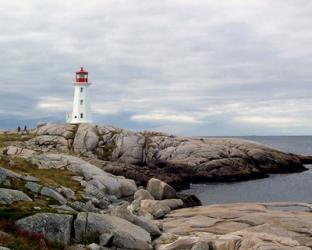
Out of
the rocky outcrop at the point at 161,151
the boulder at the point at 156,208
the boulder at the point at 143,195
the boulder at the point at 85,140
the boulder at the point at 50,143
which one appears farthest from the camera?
the boulder at the point at 85,140

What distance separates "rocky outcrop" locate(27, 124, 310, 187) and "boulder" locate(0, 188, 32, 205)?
43.6 m

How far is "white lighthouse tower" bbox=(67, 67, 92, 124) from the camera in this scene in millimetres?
94125

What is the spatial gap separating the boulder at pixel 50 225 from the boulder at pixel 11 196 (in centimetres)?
427

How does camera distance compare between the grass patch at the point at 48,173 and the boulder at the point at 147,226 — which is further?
the grass patch at the point at 48,173

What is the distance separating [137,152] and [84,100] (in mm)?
19792

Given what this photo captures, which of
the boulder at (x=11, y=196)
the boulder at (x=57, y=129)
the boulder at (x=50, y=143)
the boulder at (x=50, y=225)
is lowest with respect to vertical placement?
the boulder at (x=50, y=225)

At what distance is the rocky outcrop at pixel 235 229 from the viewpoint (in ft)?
90.0

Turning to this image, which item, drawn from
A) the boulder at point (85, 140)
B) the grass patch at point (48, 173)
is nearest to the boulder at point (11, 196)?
the grass patch at point (48, 173)

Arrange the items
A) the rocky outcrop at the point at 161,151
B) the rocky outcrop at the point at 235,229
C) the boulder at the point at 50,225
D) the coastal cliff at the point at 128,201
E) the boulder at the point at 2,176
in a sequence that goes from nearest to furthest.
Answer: the boulder at the point at 50,225, the coastal cliff at the point at 128,201, the rocky outcrop at the point at 235,229, the boulder at the point at 2,176, the rocky outcrop at the point at 161,151

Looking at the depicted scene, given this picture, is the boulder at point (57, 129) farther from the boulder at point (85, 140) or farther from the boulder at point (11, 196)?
the boulder at point (11, 196)

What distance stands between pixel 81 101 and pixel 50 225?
71001 millimetres

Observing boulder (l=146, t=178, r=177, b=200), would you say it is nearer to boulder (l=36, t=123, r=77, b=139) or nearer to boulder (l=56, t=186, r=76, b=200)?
boulder (l=56, t=186, r=76, b=200)

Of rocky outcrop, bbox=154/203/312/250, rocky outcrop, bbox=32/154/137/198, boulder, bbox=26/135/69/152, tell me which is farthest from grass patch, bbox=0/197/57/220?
boulder, bbox=26/135/69/152

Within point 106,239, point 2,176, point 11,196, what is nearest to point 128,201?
point 2,176
